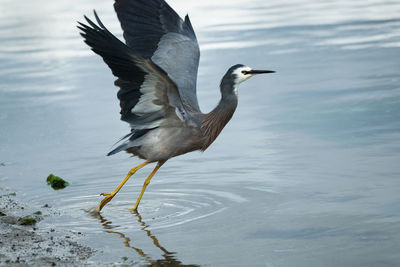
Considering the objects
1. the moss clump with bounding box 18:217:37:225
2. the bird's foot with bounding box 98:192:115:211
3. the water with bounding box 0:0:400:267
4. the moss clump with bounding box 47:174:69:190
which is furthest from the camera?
the moss clump with bounding box 47:174:69:190

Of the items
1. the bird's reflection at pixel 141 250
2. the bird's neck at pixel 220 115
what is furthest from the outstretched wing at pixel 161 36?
the bird's reflection at pixel 141 250

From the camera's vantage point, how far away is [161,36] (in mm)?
7672

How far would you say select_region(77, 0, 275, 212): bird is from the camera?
567 centimetres

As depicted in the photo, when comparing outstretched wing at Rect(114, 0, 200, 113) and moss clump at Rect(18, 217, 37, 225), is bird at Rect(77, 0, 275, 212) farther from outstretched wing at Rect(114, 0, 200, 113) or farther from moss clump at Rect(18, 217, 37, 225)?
moss clump at Rect(18, 217, 37, 225)

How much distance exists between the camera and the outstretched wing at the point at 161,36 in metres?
7.36

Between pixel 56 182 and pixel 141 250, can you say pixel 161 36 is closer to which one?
pixel 56 182

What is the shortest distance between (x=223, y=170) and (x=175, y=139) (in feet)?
2.59

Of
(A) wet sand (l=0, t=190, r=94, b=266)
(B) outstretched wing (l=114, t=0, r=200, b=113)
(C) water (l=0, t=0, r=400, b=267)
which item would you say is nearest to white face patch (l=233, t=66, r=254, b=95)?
(B) outstretched wing (l=114, t=0, r=200, b=113)

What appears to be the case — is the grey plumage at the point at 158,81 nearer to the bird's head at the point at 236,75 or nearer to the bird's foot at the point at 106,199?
the bird's head at the point at 236,75

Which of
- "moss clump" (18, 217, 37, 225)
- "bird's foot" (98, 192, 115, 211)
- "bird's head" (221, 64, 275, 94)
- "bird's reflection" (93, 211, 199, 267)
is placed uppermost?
"bird's head" (221, 64, 275, 94)

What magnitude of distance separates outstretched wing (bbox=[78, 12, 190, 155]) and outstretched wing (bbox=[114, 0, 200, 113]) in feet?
3.23

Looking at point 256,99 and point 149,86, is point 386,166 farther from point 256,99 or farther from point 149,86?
point 256,99

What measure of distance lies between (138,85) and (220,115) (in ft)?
3.26

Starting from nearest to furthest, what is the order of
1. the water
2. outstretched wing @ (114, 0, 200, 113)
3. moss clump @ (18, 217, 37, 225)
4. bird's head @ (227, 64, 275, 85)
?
1. the water
2. moss clump @ (18, 217, 37, 225)
3. bird's head @ (227, 64, 275, 85)
4. outstretched wing @ (114, 0, 200, 113)
